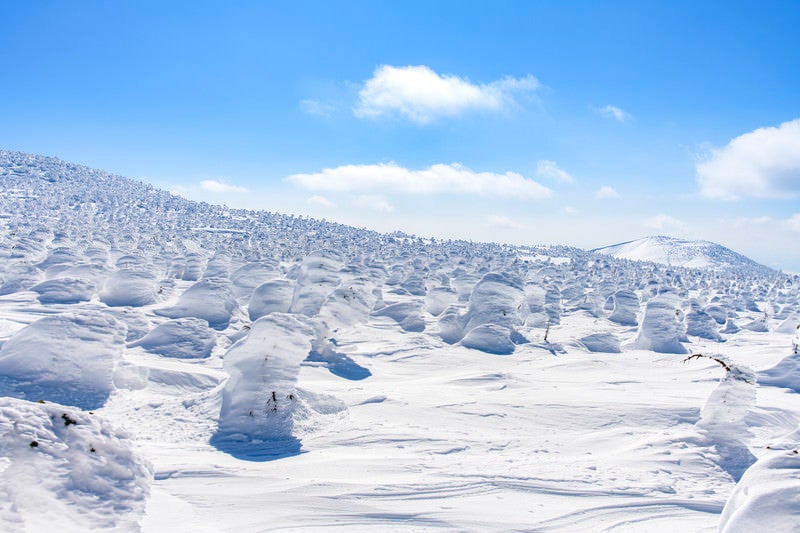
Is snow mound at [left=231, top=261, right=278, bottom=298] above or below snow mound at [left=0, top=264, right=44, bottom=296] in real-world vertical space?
above

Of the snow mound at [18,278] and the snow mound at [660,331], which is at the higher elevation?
the snow mound at [660,331]

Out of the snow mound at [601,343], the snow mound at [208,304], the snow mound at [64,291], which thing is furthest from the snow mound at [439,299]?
the snow mound at [64,291]

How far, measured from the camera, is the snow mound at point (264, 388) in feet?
19.7

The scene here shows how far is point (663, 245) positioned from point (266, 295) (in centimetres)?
10609

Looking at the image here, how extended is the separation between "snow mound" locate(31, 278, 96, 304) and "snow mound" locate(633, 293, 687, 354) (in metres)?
19.0

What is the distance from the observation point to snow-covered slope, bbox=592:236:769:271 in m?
85.1

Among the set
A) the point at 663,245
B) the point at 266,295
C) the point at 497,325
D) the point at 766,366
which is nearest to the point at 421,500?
the point at 497,325

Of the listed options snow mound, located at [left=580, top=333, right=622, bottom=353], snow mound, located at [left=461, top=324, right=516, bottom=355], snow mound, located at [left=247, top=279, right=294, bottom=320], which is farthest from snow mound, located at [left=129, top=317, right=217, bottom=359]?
snow mound, located at [left=580, top=333, right=622, bottom=353]

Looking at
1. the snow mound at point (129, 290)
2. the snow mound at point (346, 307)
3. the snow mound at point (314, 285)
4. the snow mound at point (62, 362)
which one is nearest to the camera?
the snow mound at point (62, 362)

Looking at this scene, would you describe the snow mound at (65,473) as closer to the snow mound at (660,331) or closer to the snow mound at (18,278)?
the snow mound at (660,331)

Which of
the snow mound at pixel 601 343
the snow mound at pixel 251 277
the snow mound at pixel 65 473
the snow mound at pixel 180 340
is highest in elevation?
the snow mound at pixel 251 277

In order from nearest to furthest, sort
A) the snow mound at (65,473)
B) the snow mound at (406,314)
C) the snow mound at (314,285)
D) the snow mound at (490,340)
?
1. the snow mound at (65,473)
2. the snow mound at (490,340)
3. the snow mound at (314,285)
4. the snow mound at (406,314)

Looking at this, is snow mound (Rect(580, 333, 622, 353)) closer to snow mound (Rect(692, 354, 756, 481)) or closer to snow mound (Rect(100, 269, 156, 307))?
snow mound (Rect(692, 354, 756, 481))

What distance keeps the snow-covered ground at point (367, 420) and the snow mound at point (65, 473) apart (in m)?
0.01
